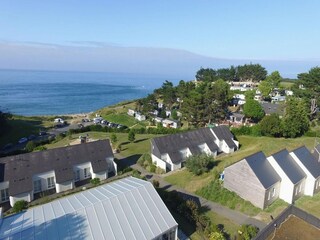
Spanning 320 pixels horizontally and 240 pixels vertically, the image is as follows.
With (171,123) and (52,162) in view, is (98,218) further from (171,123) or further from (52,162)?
(171,123)

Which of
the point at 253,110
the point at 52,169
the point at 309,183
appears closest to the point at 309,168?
the point at 309,183

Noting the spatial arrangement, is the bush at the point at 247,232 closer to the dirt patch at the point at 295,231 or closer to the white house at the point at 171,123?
the dirt patch at the point at 295,231

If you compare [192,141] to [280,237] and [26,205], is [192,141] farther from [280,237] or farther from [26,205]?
[26,205]

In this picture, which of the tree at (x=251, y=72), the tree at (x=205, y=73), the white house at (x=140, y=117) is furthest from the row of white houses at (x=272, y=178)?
the tree at (x=251, y=72)

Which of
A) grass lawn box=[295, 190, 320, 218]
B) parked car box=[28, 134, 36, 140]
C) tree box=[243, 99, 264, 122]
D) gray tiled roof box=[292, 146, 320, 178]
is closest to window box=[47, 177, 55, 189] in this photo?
grass lawn box=[295, 190, 320, 218]

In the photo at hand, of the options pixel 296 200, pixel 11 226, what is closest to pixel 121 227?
pixel 11 226

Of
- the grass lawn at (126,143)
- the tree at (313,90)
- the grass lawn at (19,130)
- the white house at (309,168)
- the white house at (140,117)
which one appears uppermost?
the tree at (313,90)
